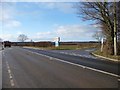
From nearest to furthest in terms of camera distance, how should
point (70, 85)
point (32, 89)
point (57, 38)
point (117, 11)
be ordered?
point (32, 89)
point (70, 85)
point (117, 11)
point (57, 38)

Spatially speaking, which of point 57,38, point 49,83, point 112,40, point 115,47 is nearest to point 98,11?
point 112,40

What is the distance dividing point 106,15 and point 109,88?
2809cm

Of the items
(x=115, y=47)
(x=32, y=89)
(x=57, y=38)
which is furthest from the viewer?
(x=57, y=38)

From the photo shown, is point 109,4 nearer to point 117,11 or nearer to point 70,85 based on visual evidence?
point 117,11

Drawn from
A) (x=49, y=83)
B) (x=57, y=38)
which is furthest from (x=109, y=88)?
(x=57, y=38)

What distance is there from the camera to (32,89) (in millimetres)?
11797

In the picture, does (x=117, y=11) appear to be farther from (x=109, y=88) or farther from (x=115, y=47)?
(x=109, y=88)

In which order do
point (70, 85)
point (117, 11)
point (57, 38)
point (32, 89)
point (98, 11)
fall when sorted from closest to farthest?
point (32, 89) < point (70, 85) < point (117, 11) < point (98, 11) < point (57, 38)

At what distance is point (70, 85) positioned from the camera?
41.7 feet

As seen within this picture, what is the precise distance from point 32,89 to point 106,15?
28.8 meters

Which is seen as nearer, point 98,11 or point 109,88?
point 109,88

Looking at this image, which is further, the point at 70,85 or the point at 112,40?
the point at 112,40

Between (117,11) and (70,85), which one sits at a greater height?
(117,11)

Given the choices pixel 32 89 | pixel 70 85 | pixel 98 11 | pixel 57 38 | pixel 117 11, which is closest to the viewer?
pixel 32 89
